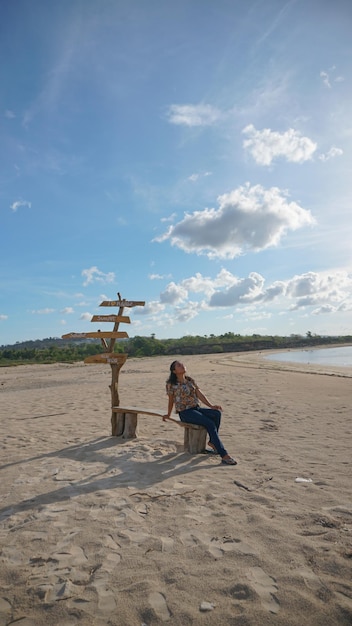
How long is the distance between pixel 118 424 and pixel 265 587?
16.3 feet

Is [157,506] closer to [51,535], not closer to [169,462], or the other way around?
[51,535]

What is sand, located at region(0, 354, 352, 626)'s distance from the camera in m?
2.63

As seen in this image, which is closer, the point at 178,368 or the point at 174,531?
the point at 174,531

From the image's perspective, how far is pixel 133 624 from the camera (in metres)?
2.49

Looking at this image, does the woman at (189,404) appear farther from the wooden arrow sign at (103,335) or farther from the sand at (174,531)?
the wooden arrow sign at (103,335)

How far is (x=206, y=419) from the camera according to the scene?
242 inches

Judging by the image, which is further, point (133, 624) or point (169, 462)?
point (169, 462)

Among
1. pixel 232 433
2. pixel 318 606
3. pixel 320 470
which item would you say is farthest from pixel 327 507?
pixel 232 433

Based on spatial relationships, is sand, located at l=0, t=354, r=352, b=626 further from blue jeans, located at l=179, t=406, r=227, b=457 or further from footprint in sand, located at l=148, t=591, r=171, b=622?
blue jeans, located at l=179, t=406, r=227, b=457

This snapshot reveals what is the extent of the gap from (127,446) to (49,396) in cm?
775

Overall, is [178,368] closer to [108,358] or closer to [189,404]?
[189,404]

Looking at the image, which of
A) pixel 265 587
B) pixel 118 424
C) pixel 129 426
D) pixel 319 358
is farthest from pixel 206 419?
pixel 319 358

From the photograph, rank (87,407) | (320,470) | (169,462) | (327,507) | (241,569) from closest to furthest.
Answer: (241,569) < (327,507) < (320,470) < (169,462) < (87,407)

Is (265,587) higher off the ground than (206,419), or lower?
lower
